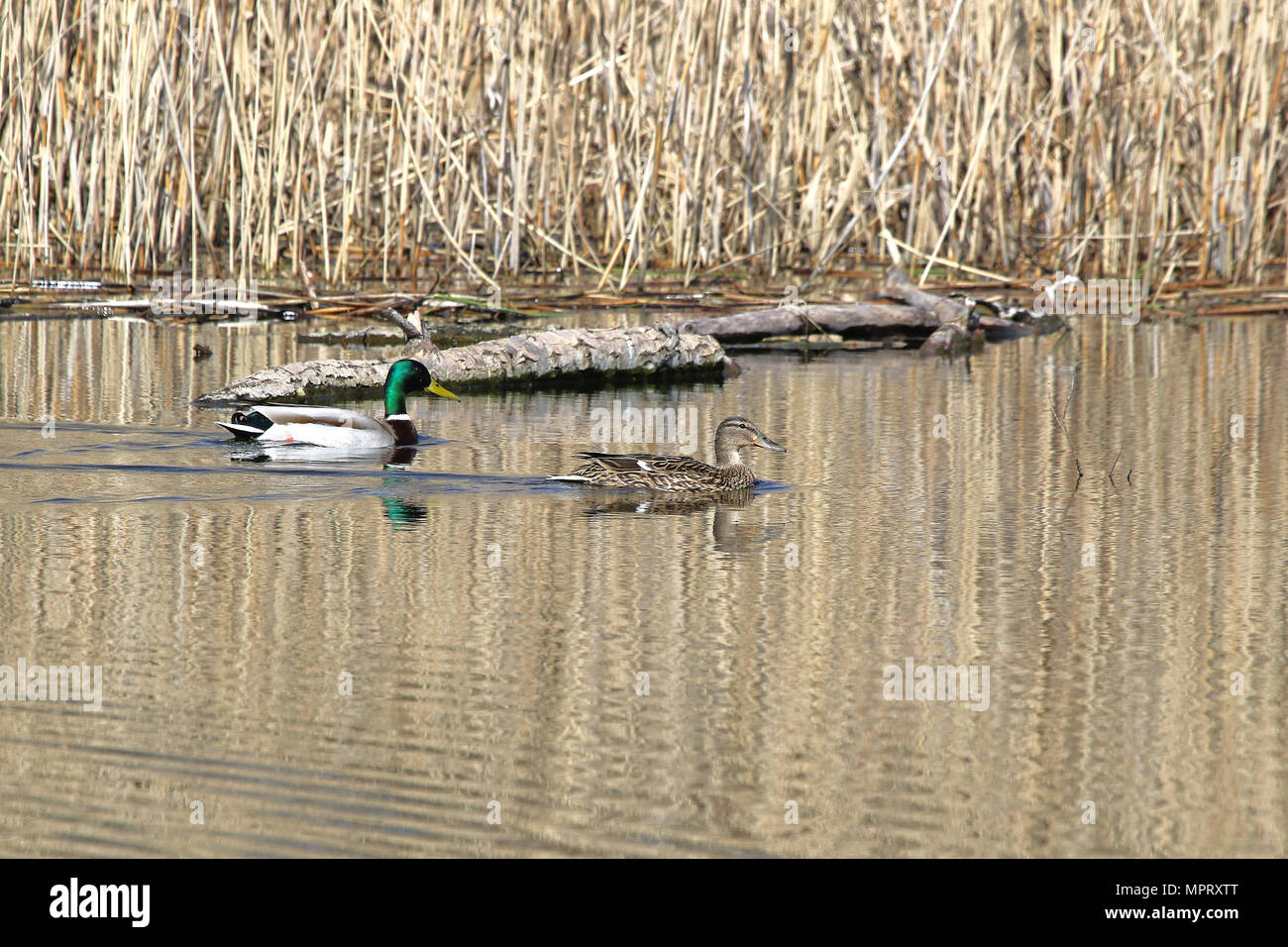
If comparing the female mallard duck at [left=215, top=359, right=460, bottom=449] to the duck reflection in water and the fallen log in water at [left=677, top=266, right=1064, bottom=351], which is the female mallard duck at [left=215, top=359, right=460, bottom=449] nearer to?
the duck reflection in water

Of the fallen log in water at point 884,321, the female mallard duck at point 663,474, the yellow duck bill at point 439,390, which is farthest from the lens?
the fallen log in water at point 884,321

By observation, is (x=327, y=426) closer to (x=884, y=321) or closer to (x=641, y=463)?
(x=641, y=463)

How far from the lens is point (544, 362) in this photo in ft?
38.3

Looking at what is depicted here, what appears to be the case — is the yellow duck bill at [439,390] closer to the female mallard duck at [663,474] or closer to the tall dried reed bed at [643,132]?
the female mallard duck at [663,474]

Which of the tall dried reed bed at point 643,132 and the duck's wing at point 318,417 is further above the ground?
the tall dried reed bed at point 643,132

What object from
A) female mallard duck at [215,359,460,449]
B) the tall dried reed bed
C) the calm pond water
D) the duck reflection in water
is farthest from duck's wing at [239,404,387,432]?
the tall dried reed bed

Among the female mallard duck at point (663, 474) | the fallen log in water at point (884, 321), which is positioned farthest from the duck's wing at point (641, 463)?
the fallen log in water at point (884, 321)

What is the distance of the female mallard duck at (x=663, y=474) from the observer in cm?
805

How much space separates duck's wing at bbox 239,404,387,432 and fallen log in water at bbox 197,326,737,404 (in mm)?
1274

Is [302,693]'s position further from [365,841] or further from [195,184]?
[195,184]

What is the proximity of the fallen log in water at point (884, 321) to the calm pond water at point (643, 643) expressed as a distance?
3924 millimetres

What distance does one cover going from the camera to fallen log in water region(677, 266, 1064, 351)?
1370 centimetres

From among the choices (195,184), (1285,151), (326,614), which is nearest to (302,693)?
(326,614)
